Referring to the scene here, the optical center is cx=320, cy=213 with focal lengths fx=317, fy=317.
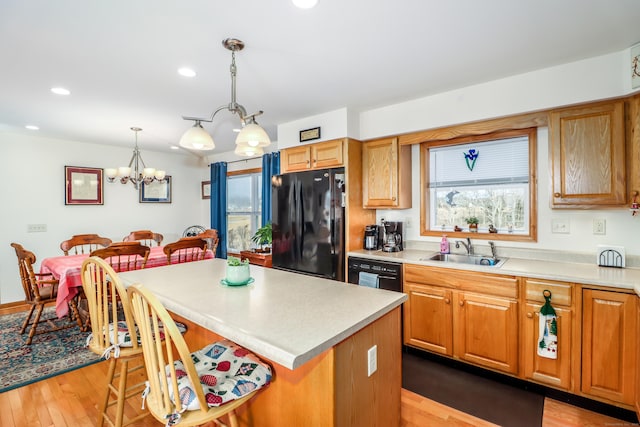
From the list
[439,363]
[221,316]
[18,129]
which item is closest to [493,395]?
[439,363]

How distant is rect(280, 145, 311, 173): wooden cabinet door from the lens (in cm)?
355

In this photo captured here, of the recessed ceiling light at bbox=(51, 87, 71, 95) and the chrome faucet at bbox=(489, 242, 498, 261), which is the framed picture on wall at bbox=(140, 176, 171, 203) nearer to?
the recessed ceiling light at bbox=(51, 87, 71, 95)

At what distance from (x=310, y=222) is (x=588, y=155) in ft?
7.79

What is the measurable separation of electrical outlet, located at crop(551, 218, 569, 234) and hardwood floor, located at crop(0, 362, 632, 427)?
128 centimetres

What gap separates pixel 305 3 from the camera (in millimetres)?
1597

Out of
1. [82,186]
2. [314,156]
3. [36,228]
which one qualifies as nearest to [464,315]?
[314,156]

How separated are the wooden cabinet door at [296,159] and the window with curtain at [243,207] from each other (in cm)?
147

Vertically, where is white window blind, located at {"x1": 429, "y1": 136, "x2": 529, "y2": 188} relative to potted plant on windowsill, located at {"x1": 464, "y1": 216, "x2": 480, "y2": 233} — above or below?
above

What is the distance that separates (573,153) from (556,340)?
52.3 inches

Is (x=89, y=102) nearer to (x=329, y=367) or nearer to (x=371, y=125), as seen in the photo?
(x=371, y=125)

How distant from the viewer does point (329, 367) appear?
1181mm

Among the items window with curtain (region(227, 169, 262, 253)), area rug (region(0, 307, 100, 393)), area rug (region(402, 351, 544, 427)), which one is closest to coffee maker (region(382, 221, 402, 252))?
area rug (region(402, 351, 544, 427))

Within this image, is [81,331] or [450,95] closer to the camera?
[450,95]

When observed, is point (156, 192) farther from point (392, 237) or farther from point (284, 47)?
point (284, 47)
